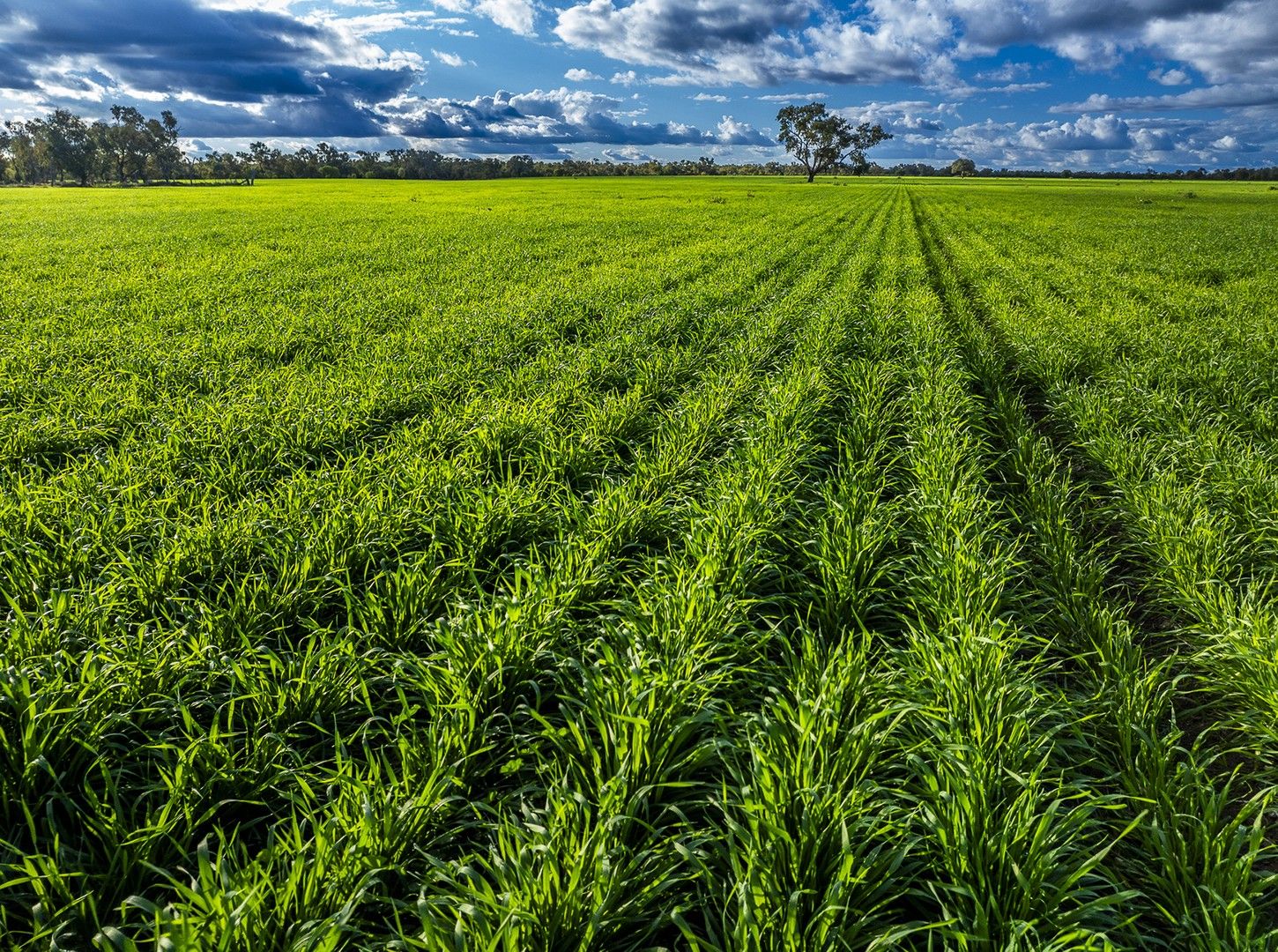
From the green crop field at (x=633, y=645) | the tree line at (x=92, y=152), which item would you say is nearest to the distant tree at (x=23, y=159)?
the tree line at (x=92, y=152)

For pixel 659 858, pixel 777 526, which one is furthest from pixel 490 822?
pixel 777 526

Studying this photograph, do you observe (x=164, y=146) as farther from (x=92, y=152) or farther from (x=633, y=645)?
(x=633, y=645)

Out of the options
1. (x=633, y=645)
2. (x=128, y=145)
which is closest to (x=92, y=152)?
(x=128, y=145)

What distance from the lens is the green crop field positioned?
2.49 meters

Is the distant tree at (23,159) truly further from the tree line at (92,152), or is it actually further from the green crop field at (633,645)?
the green crop field at (633,645)

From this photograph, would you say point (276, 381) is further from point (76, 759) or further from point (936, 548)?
point (936, 548)

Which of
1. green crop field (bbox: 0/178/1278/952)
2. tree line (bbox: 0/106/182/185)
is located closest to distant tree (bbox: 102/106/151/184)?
tree line (bbox: 0/106/182/185)

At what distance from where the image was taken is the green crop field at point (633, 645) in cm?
249

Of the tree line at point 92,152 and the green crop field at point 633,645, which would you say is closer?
the green crop field at point 633,645

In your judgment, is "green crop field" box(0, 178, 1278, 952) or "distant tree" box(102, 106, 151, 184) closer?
"green crop field" box(0, 178, 1278, 952)

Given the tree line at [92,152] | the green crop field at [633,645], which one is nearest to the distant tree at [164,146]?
the tree line at [92,152]

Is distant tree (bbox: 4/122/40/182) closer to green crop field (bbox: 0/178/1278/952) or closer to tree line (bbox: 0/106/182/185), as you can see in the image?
tree line (bbox: 0/106/182/185)

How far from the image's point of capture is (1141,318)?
42.3ft

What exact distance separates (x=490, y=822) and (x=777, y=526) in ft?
10.9
